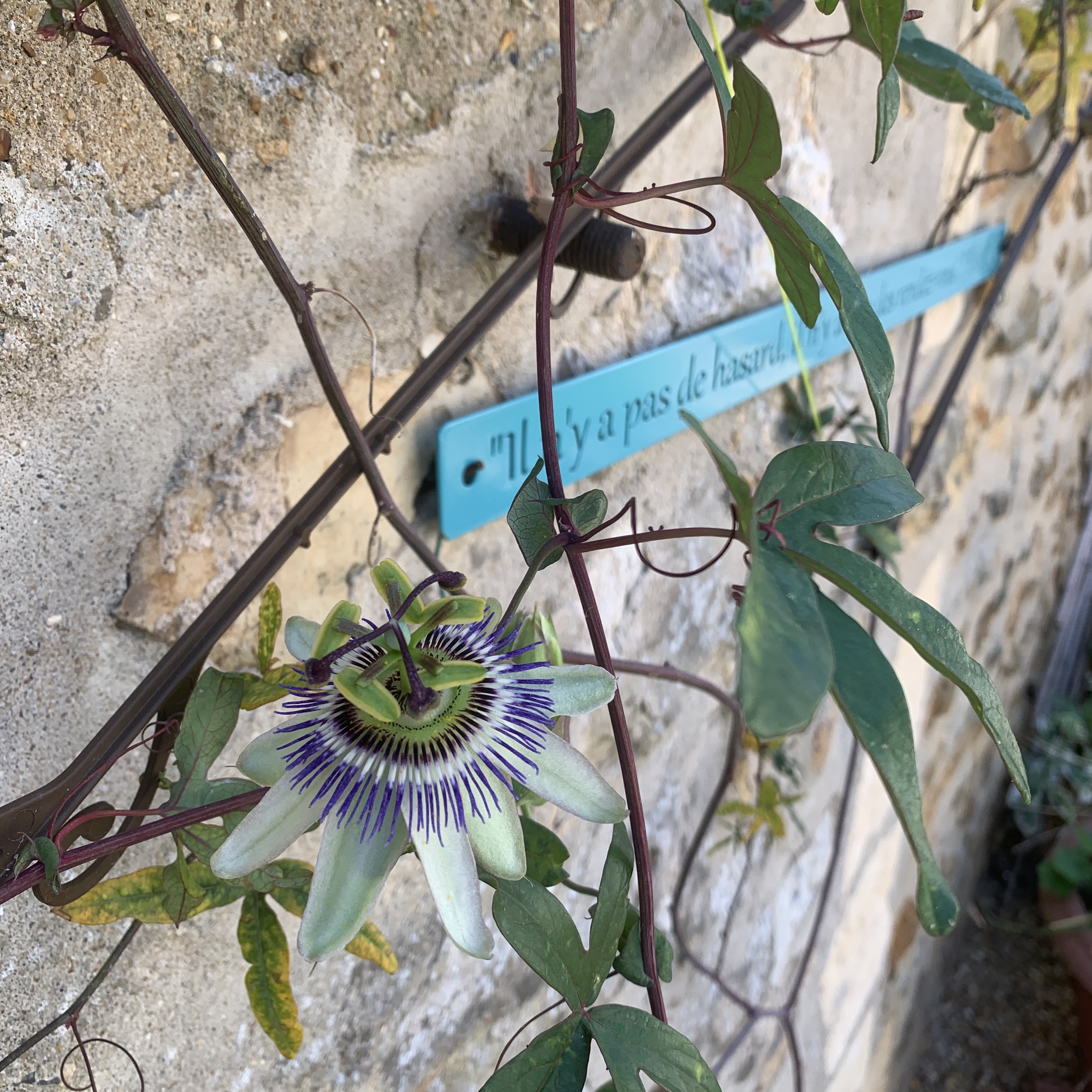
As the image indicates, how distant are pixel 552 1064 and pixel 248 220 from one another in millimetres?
444

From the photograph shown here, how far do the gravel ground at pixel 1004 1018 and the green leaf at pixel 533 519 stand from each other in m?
2.36

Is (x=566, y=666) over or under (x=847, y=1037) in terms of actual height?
over

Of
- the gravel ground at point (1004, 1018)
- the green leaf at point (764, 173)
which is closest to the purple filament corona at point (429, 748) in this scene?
the green leaf at point (764, 173)

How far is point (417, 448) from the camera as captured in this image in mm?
702

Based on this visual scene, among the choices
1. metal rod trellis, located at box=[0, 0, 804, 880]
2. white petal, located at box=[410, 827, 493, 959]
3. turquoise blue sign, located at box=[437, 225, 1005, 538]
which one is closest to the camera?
white petal, located at box=[410, 827, 493, 959]

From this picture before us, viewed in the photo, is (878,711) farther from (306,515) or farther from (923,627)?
(306,515)

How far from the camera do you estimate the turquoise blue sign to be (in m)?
0.71

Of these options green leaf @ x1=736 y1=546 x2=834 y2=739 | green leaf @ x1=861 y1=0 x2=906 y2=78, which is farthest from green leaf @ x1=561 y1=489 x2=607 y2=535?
green leaf @ x1=861 y1=0 x2=906 y2=78

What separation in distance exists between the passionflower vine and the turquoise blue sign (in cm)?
28

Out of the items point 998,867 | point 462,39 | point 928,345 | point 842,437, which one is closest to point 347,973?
point 462,39

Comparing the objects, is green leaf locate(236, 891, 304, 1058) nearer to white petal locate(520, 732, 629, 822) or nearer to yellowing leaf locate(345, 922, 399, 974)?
yellowing leaf locate(345, 922, 399, 974)

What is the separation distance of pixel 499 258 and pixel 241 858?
0.50 meters

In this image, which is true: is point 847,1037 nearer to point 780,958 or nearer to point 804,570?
point 780,958

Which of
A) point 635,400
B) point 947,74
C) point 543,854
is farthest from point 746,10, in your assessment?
point 543,854
